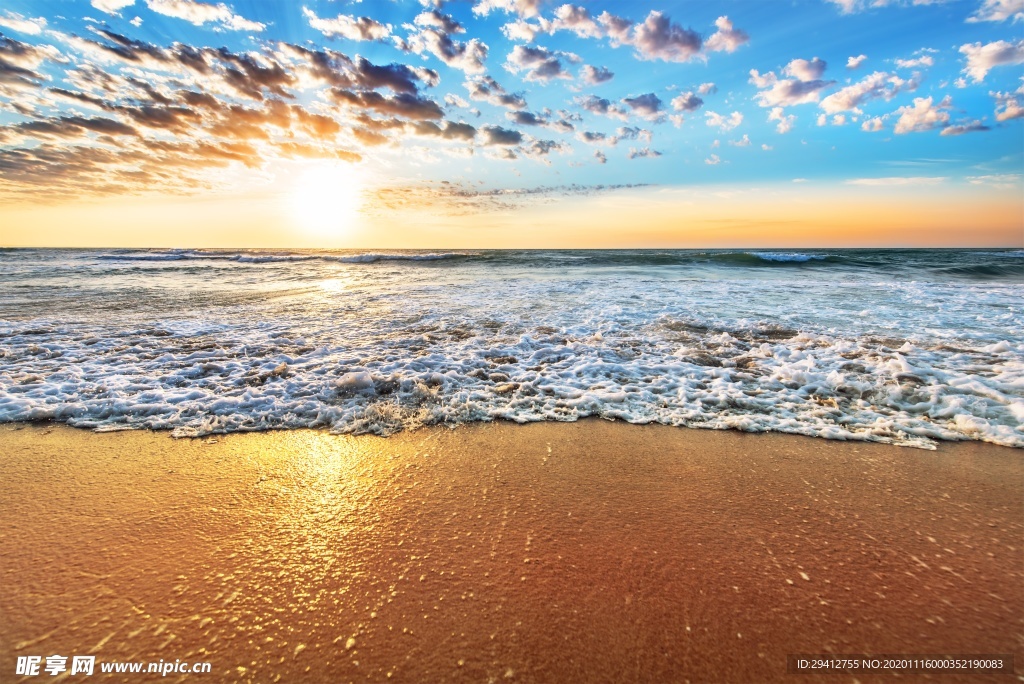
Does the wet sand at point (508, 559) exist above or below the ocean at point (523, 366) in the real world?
below

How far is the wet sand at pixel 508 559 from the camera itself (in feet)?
5.55

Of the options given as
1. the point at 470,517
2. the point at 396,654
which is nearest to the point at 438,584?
the point at 396,654

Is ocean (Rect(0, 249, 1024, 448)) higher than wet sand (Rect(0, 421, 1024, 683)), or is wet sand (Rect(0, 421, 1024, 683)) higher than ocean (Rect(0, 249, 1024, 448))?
ocean (Rect(0, 249, 1024, 448))

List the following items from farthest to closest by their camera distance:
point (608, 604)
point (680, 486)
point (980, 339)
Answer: point (980, 339) < point (680, 486) < point (608, 604)

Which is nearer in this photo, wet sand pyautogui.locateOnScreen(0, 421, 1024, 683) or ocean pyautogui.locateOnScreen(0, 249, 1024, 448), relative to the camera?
wet sand pyautogui.locateOnScreen(0, 421, 1024, 683)

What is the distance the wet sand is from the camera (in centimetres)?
169

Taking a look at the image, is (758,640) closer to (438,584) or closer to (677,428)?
(438,584)

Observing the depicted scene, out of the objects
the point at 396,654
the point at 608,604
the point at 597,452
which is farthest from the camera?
the point at 597,452

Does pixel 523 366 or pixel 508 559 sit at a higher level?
pixel 523 366

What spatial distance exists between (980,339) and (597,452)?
282 inches

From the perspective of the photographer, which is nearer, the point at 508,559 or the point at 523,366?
the point at 508,559

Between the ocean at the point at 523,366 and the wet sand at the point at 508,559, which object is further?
the ocean at the point at 523,366

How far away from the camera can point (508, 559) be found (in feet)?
6.98

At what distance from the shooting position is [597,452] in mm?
3186
